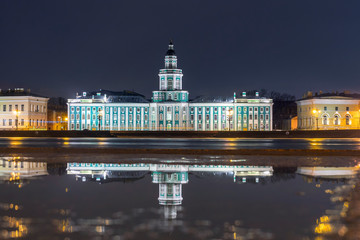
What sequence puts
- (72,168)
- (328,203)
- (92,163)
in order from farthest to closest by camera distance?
(92,163) → (72,168) → (328,203)

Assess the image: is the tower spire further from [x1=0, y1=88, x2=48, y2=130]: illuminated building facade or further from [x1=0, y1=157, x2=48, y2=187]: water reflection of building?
[x1=0, y1=157, x2=48, y2=187]: water reflection of building

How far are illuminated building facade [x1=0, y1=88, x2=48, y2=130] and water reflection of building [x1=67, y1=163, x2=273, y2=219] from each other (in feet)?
289

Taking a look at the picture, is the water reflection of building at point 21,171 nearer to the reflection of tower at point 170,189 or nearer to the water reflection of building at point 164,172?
the water reflection of building at point 164,172

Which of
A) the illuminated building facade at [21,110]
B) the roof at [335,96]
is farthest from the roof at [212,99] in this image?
the illuminated building facade at [21,110]

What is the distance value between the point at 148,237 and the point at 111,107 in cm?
10428

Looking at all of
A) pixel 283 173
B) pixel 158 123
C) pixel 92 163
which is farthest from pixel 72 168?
pixel 158 123

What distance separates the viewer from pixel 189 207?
28.2ft

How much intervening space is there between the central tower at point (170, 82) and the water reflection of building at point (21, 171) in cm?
9487

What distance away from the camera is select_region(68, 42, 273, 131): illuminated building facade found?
109 metres

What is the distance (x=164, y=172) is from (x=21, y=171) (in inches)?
187

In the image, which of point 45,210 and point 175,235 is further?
point 45,210

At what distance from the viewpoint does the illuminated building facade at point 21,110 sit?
100562 mm

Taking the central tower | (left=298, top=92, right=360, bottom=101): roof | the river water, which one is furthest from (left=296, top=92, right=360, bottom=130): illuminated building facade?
the river water

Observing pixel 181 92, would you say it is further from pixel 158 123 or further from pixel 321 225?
pixel 321 225
